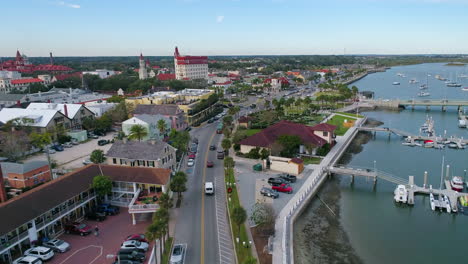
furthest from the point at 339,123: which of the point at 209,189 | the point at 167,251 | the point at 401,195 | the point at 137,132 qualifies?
the point at 167,251

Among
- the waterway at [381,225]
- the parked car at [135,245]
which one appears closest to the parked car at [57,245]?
the parked car at [135,245]

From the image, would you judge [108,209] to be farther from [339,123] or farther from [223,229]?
[339,123]

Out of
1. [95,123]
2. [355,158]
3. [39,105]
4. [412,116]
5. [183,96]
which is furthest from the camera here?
[412,116]

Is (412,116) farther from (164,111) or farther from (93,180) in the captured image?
(93,180)

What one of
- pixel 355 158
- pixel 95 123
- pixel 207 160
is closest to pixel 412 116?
pixel 355 158

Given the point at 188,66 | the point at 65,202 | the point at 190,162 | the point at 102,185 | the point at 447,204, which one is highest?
the point at 188,66
